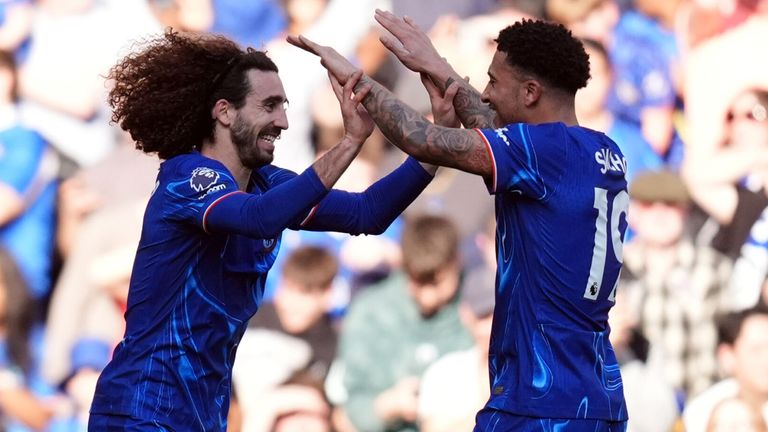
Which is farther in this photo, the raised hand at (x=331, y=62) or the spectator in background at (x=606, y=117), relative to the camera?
the spectator in background at (x=606, y=117)

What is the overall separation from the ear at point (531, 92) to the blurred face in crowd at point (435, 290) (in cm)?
294

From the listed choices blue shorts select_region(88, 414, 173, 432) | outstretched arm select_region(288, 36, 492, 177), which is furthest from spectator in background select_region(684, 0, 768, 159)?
blue shorts select_region(88, 414, 173, 432)

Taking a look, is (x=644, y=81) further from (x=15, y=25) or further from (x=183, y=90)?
(x=183, y=90)

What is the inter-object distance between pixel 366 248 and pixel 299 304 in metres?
0.47

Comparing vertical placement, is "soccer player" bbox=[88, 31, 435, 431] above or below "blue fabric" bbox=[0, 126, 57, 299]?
below

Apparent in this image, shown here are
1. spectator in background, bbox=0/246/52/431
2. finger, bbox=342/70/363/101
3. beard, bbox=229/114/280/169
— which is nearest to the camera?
finger, bbox=342/70/363/101

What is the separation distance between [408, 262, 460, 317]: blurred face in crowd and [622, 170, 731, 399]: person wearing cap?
Answer: 948 mm

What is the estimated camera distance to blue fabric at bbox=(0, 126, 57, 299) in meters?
6.62

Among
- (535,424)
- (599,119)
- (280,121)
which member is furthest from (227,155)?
(599,119)

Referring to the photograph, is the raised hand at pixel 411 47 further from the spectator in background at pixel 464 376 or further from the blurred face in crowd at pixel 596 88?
the blurred face in crowd at pixel 596 88

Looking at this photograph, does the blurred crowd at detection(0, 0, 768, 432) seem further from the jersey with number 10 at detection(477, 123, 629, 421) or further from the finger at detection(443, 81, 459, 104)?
the jersey with number 10 at detection(477, 123, 629, 421)

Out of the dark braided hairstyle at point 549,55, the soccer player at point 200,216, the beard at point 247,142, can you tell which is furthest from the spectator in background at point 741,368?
→ the beard at point 247,142

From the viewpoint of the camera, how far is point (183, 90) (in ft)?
12.9

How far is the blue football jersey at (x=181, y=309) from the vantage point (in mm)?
3633
